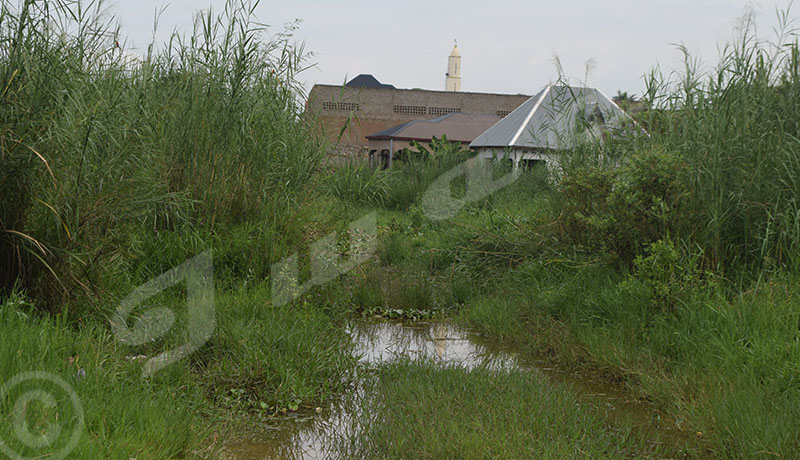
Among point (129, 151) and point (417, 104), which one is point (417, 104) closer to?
point (417, 104)

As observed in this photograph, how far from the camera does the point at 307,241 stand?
6.15 metres

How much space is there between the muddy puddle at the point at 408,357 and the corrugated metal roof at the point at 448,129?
65.7ft

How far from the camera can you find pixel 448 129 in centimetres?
2639

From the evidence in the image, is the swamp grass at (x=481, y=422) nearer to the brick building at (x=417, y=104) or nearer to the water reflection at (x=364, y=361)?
the water reflection at (x=364, y=361)

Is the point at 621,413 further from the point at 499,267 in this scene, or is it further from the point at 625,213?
the point at 499,267

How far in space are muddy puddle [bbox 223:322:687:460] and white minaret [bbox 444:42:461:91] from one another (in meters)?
61.6

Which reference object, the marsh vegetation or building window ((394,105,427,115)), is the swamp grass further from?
building window ((394,105,427,115))

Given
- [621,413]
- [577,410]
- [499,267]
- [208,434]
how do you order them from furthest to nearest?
[499,267]
[621,413]
[577,410]
[208,434]

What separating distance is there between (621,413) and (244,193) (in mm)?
3337

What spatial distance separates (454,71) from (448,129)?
41.9 meters

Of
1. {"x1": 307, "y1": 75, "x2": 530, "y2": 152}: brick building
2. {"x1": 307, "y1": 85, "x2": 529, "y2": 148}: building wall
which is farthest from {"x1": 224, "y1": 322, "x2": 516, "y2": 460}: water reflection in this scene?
{"x1": 307, "y1": 75, "x2": 530, "y2": 152}: brick building

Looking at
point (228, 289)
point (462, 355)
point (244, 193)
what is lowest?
point (462, 355)

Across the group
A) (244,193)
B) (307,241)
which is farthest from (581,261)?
(244,193)

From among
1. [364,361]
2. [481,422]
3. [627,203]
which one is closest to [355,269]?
[364,361]
